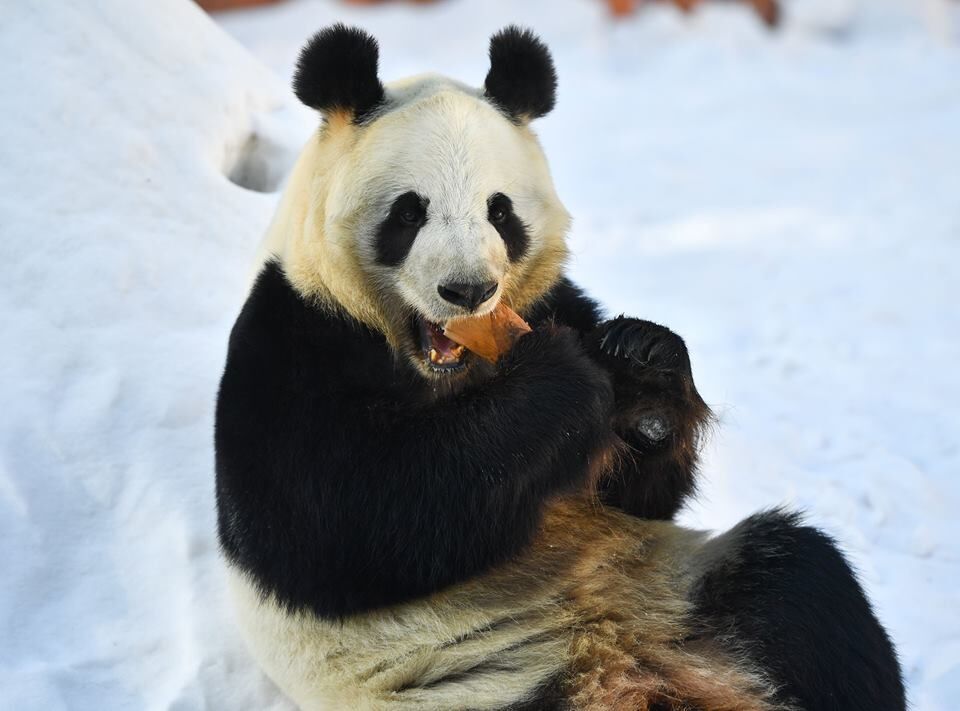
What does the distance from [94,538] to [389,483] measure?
1.33 m

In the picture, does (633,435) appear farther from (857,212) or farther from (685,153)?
(685,153)

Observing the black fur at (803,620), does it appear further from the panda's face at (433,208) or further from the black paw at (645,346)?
the panda's face at (433,208)

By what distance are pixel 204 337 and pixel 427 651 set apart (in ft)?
6.08

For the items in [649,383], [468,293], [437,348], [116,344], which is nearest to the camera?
[468,293]

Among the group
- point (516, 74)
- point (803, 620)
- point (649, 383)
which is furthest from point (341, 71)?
point (803, 620)

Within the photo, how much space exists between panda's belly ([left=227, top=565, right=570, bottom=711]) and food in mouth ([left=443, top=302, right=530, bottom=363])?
0.64 metres

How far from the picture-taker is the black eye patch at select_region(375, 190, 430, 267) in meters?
2.81

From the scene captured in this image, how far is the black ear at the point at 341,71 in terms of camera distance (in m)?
2.86

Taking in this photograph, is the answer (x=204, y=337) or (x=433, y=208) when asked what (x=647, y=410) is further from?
(x=204, y=337)

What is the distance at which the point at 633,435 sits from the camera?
3.13 meters

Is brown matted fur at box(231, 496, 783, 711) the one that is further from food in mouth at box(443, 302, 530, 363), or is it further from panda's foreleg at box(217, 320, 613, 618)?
food in mouth at box(443, 302, 530, 363)

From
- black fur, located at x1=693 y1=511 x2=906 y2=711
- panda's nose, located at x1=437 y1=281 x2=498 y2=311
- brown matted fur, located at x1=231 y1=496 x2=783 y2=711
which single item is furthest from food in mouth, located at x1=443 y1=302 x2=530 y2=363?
black fur, located at x1=693 y1=511 x2=906 y2=711

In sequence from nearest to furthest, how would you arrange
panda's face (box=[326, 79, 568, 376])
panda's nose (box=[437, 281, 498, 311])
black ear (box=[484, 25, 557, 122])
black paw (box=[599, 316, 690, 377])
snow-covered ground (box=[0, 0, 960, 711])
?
panda's nose (box=[437, 281, 498, 311]), panda's face (box=[326, 79, 568, 376]), black paw (box=[599, 316, 690, 377]), black ear (box=[484, 25, 557, 122]), snow-covered ground (box=[0, 0, 960, 711])

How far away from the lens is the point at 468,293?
2590 mm
